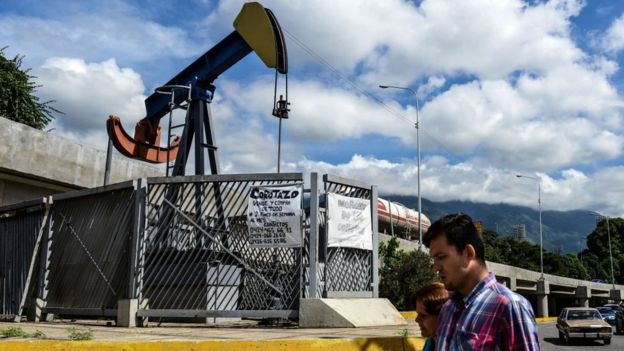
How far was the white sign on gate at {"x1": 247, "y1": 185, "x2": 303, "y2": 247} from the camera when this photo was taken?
10.2 metres

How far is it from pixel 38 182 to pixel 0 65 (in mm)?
19902

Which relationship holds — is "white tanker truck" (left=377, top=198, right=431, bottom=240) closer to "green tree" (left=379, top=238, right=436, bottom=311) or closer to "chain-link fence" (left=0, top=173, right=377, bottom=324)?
"green tree" (left=379, top=238, right=436, bottom=311)

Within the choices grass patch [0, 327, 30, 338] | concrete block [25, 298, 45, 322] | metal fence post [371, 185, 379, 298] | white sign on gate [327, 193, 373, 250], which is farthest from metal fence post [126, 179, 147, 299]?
metal fence post [371, 185, 379, 298]

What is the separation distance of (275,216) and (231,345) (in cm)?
368

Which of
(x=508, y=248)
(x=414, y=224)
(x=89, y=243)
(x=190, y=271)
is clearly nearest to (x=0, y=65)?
(x=89, y=243)

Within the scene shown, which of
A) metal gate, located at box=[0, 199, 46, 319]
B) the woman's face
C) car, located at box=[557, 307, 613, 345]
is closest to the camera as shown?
the woman's face

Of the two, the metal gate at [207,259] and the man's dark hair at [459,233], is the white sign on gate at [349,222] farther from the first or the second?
the man's dark hair at [459,233]

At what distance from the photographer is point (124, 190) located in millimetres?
11453

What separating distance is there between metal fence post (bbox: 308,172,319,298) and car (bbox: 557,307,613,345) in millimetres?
12081

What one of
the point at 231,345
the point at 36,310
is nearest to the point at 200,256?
the point at 231,345

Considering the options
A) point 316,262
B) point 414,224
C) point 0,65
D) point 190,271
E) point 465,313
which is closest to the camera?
point 465,313

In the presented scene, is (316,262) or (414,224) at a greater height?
(414,224)

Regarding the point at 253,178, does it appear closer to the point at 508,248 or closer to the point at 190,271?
the point at 190,271

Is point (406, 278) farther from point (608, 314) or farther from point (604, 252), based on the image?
point (604, 252)
